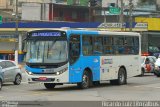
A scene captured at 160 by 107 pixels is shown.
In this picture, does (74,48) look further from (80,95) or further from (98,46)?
(80,95)

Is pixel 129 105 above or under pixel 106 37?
under

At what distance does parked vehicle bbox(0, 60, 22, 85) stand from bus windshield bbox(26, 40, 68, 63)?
13.4 ft

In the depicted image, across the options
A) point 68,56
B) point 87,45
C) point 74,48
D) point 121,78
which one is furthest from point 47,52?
point 121,78

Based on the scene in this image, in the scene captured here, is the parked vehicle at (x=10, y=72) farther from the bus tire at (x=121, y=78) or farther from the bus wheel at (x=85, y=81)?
the bus tire at (x=121, y=78)

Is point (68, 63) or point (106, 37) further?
point (106, 37)

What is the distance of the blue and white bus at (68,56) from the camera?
2239cm

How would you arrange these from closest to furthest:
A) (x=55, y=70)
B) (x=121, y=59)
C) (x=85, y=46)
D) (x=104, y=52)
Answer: (x=55, y=70)
(x=85, y=46)
(x=104, y=52)
(x=121, y=59)

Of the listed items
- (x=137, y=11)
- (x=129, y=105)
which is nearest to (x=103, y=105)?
(x=129, y=105)

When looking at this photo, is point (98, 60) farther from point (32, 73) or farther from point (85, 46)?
point (32, 73)

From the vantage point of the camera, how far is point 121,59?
1061 inches

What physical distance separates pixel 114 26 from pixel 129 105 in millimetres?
43012

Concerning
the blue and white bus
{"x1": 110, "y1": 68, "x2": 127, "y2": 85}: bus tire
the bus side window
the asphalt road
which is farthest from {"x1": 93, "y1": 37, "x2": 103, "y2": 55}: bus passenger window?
{"x1": 110, "y1": 68, "x2": 127, "y2": 85}: bus tire

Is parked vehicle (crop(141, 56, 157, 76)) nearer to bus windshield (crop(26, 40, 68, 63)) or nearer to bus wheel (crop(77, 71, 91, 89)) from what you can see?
bus wheel (crop(77, 71, 91, 89))

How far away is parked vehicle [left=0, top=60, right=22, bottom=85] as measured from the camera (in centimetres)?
2686
